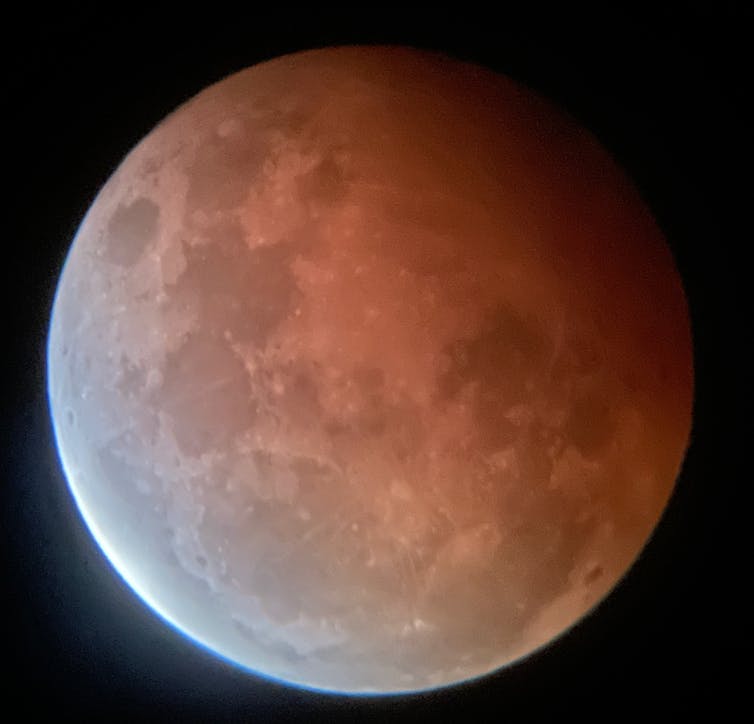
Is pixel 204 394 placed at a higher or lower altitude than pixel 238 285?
lower

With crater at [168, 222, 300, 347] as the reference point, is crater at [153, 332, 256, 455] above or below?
below

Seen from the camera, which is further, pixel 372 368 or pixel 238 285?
pixel 238 285

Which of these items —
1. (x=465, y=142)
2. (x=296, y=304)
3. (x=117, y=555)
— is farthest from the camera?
(x=117, y=555)

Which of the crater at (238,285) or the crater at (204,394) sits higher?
the crater at (238,285)

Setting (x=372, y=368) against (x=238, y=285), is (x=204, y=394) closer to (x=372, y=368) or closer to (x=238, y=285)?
(x=238, y=285)

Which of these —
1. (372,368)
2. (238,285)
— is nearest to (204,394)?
(238,285)

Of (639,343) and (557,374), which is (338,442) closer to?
(557,374)

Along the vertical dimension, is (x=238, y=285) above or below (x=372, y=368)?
above

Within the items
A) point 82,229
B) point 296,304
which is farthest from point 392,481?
point 82,229
